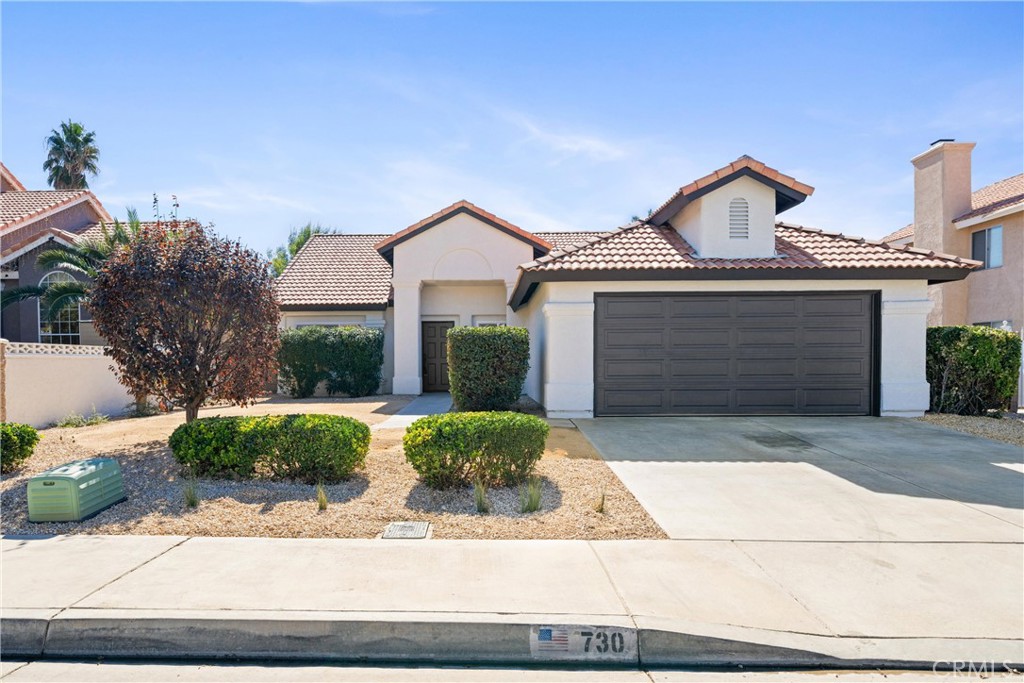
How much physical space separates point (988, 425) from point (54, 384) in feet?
61.7

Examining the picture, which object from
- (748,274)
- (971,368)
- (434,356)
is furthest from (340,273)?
(971,368)

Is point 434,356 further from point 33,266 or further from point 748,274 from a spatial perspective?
point 33,266

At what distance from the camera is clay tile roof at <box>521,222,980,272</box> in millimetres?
11594

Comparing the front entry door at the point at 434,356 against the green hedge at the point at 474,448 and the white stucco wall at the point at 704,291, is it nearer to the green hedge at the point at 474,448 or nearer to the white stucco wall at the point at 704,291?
the white stucco wall at the point at 704,291

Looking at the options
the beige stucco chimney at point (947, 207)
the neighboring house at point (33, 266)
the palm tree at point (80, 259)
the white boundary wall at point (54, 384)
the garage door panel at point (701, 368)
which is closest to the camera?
the white boundary wall at point (54, 384)

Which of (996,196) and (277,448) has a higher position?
(996,196)

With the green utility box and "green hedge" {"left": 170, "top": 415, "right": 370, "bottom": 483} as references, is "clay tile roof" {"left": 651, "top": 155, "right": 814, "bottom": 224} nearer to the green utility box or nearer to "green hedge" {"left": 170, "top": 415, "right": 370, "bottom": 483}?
"green hedge" {"left": 170, "top": 415, "right": 370, "bottom": 483}

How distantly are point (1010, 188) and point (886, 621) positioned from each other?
23.3 meters

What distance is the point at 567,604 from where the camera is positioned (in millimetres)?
3871

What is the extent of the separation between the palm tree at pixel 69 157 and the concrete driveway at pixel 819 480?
37.7m

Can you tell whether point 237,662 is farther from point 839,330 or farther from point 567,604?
point 839,330

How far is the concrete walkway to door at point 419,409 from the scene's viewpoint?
36.9 ft

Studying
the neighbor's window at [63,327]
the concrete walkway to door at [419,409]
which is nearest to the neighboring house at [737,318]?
the concrete walkway to door at [419,409]

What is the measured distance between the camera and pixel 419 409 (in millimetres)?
13969
